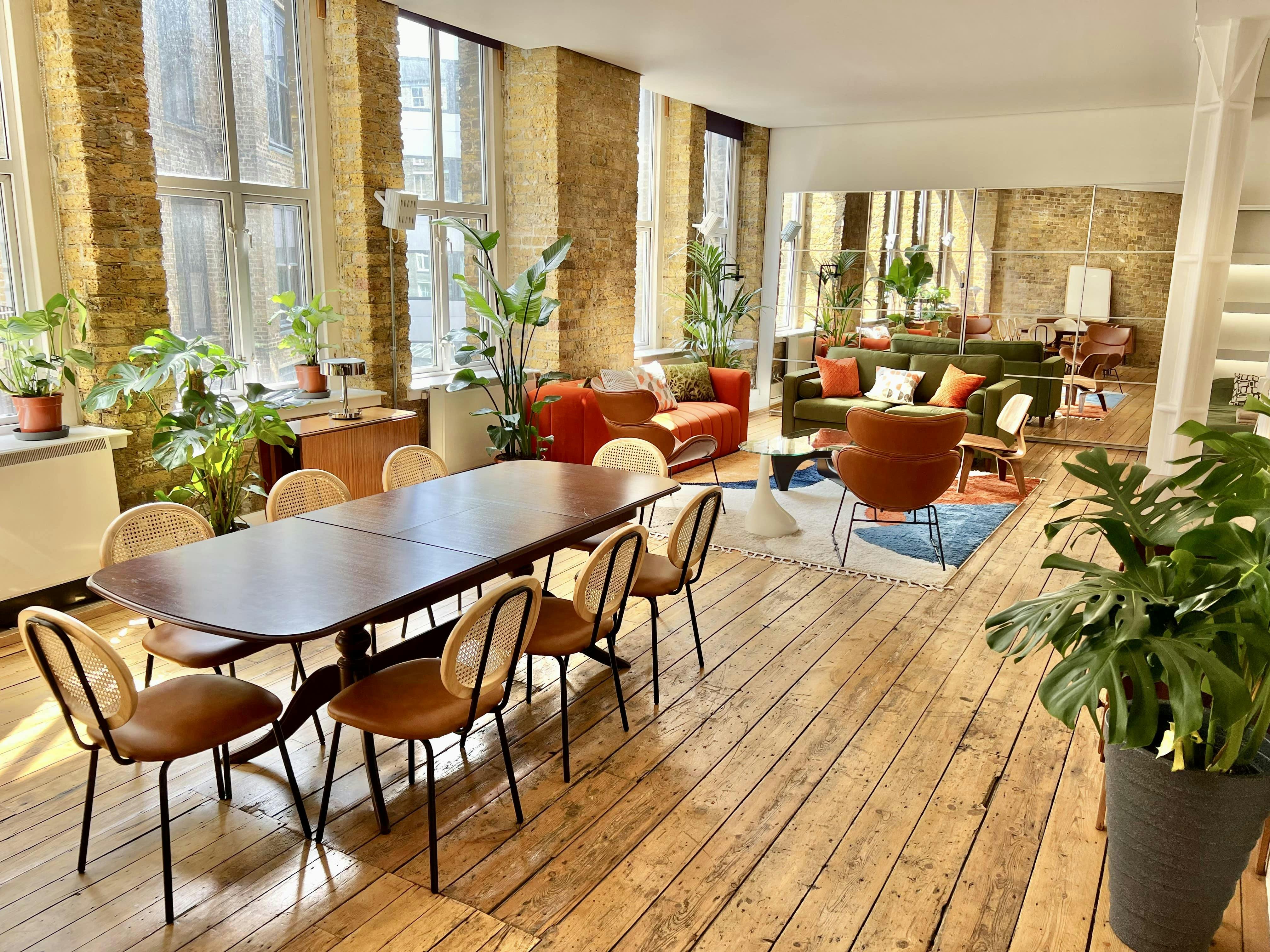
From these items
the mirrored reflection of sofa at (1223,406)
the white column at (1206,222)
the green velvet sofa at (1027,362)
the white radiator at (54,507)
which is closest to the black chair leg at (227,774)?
the white radiator at (54,507)

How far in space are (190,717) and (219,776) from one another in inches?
17.8

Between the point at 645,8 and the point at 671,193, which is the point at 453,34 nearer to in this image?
the point at 645,8

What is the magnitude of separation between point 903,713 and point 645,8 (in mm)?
4593

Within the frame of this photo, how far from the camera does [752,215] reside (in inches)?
428

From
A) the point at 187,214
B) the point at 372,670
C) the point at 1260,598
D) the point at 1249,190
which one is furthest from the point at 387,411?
the point at 1249,190

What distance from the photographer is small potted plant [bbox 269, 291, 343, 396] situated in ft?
17.9

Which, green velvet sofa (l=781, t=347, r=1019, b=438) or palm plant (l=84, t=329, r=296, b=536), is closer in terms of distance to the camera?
palm plant (l=84, t=329, r=296, b=536)

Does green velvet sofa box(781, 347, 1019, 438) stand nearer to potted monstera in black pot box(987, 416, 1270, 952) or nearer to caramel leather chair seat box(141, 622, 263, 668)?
potted monstera in black pot box(987, 416, 1270, 952)

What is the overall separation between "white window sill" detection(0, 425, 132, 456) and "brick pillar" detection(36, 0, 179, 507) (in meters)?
0.10

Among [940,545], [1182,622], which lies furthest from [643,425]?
[1182,622]

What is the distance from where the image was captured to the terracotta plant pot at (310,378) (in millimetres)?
5703

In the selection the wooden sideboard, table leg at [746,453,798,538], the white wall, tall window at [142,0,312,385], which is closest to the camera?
tall window at [142,0,312,385]

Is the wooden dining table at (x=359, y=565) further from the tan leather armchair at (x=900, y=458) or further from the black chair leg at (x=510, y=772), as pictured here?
the tan leather armchair at (x=900, y=458)

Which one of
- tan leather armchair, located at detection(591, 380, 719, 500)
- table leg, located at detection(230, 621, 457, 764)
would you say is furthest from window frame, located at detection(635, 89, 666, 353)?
table leg, located at detection(230, 621, 457, 764)
